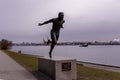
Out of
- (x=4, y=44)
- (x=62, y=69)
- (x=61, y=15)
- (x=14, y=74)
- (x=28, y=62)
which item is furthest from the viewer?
(x=4, y=44)

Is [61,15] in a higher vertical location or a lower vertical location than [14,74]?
higher

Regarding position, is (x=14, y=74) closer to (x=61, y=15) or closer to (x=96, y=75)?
(x=61, y=15)

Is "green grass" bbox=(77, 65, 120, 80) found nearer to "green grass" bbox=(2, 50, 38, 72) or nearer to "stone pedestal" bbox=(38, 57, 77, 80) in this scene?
"stone pedestal" bbox=(38, 57, 77, 80)

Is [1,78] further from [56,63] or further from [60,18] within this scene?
[60,18]

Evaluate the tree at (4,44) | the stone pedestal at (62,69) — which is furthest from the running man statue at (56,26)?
the tree at (4,44)

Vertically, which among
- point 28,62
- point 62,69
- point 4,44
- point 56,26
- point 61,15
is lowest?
point 28,62

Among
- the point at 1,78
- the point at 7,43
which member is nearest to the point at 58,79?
the point at 1,78

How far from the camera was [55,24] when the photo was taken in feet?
49.3

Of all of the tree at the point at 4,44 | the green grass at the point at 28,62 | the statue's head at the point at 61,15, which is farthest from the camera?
the tree at the point at 4,44

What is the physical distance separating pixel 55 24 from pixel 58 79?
338cm

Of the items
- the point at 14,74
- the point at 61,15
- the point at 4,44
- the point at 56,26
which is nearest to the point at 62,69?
the point at 56,26

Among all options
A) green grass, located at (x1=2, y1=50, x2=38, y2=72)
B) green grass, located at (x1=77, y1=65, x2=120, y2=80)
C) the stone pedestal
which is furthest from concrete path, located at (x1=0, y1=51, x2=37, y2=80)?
green grass, located at (x1=77, y1=65, x2=120, y2=80)

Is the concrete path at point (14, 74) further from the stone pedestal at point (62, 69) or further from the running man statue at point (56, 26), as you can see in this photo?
the running man statue at point (56, 26)

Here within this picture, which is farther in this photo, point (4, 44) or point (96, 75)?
point (4, 44)
